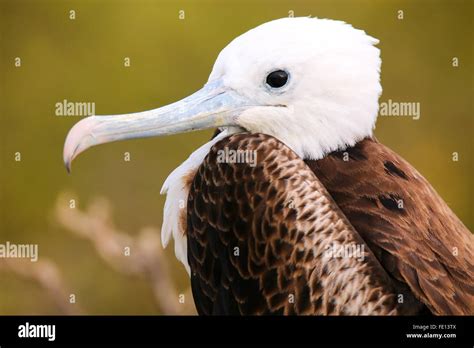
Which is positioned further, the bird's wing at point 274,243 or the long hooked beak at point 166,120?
the long hooked beak at point 166,120

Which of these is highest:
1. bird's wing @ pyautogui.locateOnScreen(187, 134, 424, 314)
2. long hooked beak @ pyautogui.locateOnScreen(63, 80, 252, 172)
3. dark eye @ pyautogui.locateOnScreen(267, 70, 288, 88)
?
dark eye @ pyautogui.locateOnScreen(267, 70, 288, 88)

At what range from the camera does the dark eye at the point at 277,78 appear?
417cm

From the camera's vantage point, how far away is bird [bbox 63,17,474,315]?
3.93 meters

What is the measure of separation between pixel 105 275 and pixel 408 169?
2009mm

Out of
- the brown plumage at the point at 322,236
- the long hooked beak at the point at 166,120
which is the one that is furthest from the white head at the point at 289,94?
the brown plumage at the point at 322,236

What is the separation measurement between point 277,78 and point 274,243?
23.7 inches

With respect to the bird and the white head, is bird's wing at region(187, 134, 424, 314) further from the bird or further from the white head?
the white head

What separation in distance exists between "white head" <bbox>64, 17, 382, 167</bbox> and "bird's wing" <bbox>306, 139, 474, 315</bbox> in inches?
4.3

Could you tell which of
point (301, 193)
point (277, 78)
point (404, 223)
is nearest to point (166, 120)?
point (277, 78)

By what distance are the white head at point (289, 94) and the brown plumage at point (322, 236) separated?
4.1 inches

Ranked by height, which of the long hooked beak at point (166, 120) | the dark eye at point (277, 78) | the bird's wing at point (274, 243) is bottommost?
the bird's wing at point (274, 243)

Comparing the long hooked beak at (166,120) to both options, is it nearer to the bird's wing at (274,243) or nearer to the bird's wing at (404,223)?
the bird's wing at (274,243)

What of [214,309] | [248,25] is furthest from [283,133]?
[248,25]

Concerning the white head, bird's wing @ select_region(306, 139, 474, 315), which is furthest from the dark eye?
bird's wing @ select_region(306, 139, 474, 315)
